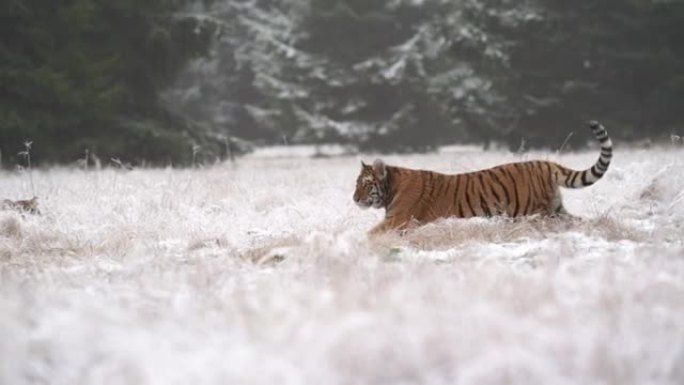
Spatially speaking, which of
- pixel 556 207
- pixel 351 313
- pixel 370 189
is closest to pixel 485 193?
pixel 556 207

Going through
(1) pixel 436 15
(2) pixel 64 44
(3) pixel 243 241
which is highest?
(1) pixel 436 15

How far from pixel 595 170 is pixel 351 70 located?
1957 centimetres

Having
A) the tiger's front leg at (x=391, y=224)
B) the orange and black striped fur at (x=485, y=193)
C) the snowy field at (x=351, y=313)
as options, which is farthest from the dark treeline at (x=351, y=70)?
the snowy field at (x=351, y=313)

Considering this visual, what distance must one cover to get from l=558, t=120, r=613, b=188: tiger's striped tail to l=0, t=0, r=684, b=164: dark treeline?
587 cm

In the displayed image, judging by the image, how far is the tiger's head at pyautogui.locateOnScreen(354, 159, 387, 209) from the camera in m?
6.39

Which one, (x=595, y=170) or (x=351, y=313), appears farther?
(x=595, y=170)

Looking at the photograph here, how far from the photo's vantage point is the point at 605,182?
8.99 metres

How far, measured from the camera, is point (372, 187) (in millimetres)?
6398

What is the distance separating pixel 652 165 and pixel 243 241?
615 cm

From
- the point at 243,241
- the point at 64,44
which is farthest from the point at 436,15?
the point at 243,241

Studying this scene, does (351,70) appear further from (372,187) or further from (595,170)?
(595,170)

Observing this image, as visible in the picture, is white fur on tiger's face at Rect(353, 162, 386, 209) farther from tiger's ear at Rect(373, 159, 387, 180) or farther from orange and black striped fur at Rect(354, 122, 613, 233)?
orange and black striped fur at Rect(354, 122, 613, 233)

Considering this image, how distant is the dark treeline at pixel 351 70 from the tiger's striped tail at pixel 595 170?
231 inches

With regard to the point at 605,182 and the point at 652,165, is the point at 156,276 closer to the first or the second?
the point at 605,182
